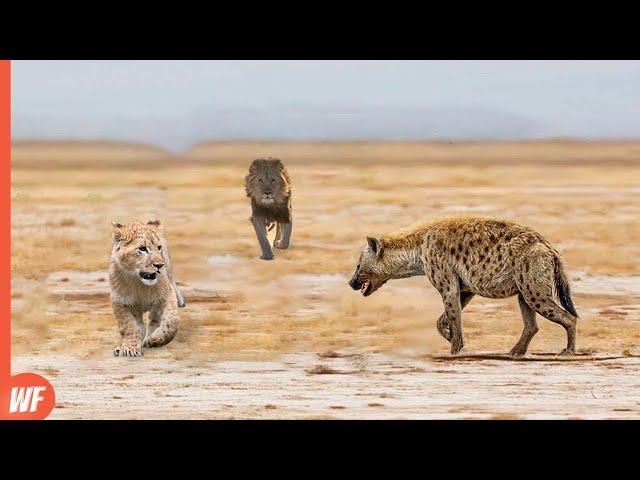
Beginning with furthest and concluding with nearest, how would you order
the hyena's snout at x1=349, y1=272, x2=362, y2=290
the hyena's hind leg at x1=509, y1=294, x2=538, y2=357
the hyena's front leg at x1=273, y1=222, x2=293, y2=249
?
the hyena's front leg at x1=273, y1=222, x2=293, y2=249
the hyena's snout at x1=349, y1=272, x2=362, y2=290
the hyena's hind leg at x1=509, y1=294, x2=538, y2=357

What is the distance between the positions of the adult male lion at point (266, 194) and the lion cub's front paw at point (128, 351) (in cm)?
355

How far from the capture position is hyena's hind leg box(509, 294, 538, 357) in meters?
12.6

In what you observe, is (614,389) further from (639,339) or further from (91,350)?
(91,350)

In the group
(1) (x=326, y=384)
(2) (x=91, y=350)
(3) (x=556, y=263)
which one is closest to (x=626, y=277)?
(3) (x=556, y=263)

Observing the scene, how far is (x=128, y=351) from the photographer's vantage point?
12852 mm

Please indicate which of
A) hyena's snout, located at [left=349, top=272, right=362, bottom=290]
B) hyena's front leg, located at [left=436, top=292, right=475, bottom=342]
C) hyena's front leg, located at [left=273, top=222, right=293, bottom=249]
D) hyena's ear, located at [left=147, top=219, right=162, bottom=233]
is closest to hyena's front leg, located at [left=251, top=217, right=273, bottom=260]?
hyena's front leg, located at [left=273, top=222, right=293, bottom=249]

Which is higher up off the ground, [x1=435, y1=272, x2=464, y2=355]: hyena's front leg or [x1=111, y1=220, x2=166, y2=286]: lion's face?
[x1=111, y1=220, x2=166, y2=286]: lion's face

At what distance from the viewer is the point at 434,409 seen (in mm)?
11383

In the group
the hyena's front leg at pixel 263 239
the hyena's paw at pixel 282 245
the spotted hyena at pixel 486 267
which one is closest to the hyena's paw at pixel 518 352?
the spotted hyena at pixel 486 267

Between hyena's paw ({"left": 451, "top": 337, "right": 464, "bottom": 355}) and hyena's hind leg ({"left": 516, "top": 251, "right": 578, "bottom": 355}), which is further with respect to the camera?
hyena's paw ({"left": 451, "top": 337, "right": 464, "bottom": 355})

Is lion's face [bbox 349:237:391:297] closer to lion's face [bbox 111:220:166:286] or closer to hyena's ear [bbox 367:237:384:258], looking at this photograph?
hyena's ear [bbox 367:237:384:258]

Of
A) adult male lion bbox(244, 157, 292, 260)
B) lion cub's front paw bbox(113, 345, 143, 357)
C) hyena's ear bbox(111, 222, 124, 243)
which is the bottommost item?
Result: lion cub's front paw bbox(113, 345, 143, 357)

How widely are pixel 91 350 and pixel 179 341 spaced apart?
0.82 meters

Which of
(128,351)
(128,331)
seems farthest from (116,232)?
(128,351)
